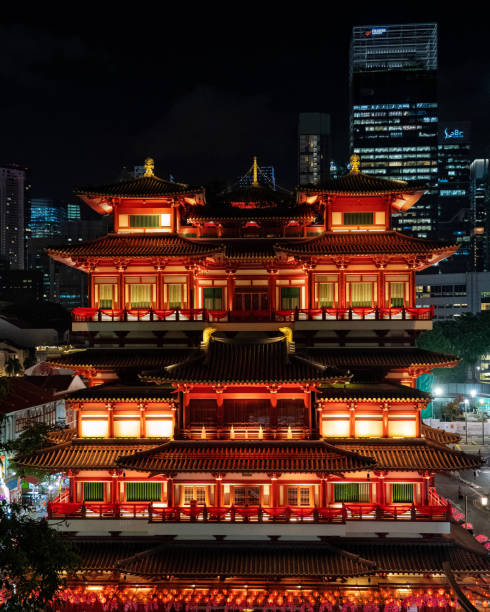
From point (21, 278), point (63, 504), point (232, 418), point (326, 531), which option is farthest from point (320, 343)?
point (21, 278)

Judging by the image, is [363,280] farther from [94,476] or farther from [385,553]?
[94,476]

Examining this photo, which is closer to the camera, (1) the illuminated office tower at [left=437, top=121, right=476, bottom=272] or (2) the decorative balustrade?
(2) the decorative balustrade

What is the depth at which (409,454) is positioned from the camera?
25312 mm

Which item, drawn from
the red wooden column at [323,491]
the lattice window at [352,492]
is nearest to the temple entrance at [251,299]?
the red wooden column at [323,491]

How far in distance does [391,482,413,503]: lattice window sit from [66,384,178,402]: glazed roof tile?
1169 cm

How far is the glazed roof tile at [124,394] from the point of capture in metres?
26.3

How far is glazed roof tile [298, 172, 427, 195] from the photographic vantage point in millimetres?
29547

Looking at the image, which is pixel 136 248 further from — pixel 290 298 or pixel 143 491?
pixel 143 491

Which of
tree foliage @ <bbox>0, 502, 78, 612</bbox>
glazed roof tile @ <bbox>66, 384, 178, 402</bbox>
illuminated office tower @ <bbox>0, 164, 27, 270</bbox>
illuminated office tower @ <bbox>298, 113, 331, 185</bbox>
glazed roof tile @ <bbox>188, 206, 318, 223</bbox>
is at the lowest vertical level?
tree foliage @ <bbox>0, 502, 78, 612</bbox>

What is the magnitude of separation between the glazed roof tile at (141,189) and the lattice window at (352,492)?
17.8m

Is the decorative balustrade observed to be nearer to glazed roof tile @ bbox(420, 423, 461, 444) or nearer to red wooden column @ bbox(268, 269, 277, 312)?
glazed roof tile @ bbox(420, 423, 461, 444)

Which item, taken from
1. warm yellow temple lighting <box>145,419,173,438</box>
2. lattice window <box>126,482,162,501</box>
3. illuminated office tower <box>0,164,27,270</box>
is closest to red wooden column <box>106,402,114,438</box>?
warm yellow temple lighting <box>145,419,173,438</box>

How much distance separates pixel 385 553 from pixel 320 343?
10904 mm

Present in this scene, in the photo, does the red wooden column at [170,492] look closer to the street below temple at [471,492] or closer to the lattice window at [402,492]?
the lattice window at [402,492]
